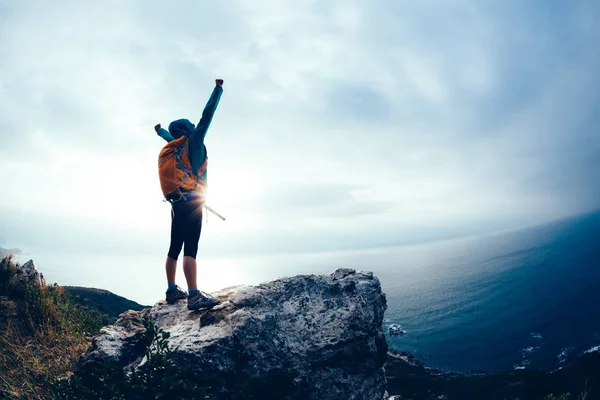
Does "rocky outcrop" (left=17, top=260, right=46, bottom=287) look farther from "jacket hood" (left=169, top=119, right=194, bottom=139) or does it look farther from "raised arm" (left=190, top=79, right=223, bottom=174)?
"raised arm" (left=190, top=79, right=223, bottom=174)

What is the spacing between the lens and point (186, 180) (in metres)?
6.57

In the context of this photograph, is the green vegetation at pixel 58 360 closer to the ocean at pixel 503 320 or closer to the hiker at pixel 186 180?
the hiker at pixel 186 180

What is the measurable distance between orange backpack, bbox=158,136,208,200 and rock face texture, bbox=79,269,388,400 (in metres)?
2.88

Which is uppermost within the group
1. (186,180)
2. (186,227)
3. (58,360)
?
(186,180)

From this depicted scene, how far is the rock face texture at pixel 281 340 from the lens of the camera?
6141 mm

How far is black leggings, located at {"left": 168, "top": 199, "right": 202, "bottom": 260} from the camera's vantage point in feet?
21.8

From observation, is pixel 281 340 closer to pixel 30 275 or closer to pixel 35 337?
pixel 35 337

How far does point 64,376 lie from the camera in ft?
20.9

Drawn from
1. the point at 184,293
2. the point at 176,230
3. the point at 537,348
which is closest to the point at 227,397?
the point at 184,293

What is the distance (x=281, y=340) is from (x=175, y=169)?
14.3 ft

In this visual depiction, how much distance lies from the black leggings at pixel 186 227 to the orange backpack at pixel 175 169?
32 cm

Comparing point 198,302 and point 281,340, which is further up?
point 198,302

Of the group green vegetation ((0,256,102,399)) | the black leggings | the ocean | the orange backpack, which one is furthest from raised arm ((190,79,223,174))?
the ocean

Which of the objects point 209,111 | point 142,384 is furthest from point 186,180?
point 142,384
